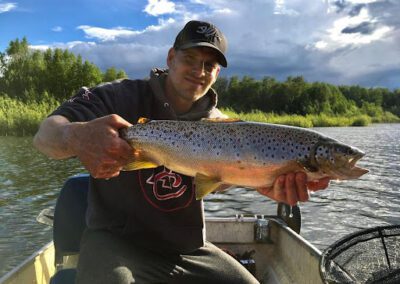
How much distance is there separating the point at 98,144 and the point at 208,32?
4.59 ft

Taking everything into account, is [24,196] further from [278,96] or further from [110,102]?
[278,96]

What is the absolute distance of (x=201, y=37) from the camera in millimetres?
3451

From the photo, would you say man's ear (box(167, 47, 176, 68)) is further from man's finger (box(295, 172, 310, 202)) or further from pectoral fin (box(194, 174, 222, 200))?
man's finger (box(295, 172, 310, 202))

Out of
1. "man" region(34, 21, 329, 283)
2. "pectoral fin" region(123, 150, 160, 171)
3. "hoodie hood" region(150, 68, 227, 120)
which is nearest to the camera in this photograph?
"pectoral fin" region(123, 150, 160, 171)

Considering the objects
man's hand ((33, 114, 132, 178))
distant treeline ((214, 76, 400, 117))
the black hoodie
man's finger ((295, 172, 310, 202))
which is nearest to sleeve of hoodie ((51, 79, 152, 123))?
the black hoodie

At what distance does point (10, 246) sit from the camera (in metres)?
9.04

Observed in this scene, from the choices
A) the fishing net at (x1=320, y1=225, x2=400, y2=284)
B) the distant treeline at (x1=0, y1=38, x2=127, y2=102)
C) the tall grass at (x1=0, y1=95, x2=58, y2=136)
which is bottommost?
the tall grass at (x1=0, y1=95, x2=58, y2=136)

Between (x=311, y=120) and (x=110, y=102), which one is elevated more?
(x=110, y=102)

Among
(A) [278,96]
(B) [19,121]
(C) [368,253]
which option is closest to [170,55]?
(C) [368,253]

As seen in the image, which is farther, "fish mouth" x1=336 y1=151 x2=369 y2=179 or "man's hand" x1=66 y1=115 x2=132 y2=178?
"fish mouth" x1=336 y1=151 x2=369 y2=179

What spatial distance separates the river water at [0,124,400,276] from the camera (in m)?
9.71

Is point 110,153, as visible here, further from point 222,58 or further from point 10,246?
point 10,246

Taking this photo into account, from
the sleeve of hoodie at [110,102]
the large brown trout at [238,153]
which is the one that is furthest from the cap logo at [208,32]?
the large brown trout at [238,153]

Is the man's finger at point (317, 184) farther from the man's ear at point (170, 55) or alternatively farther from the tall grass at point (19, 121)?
the tall grass at point (19, 121)
